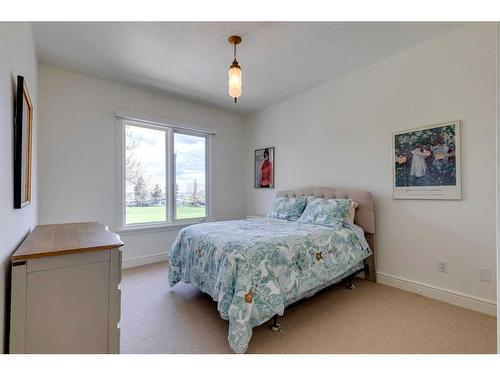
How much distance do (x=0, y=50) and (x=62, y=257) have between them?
3.09 feet

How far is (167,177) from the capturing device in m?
3.81

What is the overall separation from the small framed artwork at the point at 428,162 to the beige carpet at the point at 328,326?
108 cm

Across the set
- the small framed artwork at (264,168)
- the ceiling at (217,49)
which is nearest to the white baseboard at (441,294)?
the small framed artwork at (264,168)

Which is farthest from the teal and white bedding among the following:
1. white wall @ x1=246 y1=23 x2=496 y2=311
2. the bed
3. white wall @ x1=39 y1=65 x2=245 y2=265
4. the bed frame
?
white wall @ x1=39 y1=65 x2=245 y2=265

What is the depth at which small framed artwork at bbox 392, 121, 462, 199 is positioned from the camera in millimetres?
2273

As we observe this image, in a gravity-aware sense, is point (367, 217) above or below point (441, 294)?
above

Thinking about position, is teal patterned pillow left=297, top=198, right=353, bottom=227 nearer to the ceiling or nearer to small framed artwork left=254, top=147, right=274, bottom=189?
small framed artwork left=254, top=147, right=274, bottom=189

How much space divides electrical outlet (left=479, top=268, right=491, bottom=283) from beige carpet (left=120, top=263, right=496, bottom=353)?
1.00 feet

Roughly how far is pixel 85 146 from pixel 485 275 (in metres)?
4.53

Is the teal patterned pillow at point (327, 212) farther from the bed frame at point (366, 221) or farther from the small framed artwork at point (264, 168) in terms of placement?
the small framed artwork at point (264, 168)

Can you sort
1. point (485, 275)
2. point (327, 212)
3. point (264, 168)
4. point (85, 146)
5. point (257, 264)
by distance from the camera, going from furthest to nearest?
1. point (264, 168)
2. point (85, 146)
3. point (327, 212)
4. point (485, 275)
5. point (257, 264)

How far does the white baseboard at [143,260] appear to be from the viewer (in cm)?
335

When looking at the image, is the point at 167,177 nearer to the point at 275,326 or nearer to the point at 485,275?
the point at 275,326

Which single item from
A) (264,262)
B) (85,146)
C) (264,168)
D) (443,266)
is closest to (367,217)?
(443,266)
